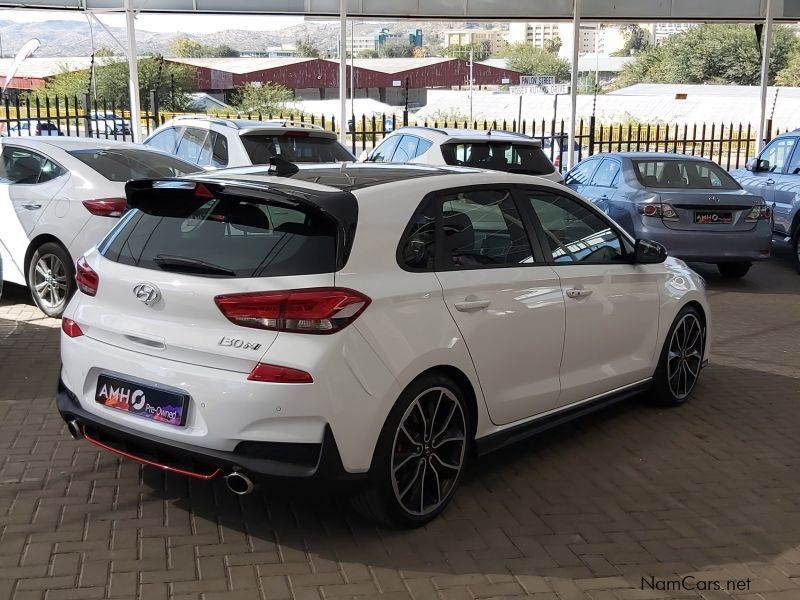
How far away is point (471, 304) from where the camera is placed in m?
4.35

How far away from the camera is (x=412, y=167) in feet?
16.6

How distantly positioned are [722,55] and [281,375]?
89266mm

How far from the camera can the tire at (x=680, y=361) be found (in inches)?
239

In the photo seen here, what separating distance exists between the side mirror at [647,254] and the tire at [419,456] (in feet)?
6.11

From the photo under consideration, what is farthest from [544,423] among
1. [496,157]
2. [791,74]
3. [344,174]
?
[791,74]

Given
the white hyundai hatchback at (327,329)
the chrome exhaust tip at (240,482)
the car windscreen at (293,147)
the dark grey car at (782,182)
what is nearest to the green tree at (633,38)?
the dark grey car at (782,182)

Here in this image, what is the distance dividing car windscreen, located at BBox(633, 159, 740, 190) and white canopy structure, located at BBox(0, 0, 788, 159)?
751cm

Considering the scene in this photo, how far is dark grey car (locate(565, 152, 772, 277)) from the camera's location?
36.0ft

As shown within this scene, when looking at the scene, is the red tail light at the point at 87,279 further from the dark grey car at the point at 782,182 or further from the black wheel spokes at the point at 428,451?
the dark grey car at the point at 782,182

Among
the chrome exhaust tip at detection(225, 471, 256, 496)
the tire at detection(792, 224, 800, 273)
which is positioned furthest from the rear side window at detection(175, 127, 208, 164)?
the chrome exhaust tip at detection(225, 471, 256, 496)

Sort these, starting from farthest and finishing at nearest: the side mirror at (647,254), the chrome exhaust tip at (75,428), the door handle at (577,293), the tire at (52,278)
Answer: the tire at (52,278), the side mirror at (647,254), the door handle at (577,293), the chrome exhaust tip at (75,428)

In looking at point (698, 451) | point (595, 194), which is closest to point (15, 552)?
point (698, 451)

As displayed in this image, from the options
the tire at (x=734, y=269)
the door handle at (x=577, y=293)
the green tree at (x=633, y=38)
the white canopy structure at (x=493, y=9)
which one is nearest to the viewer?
the door handle at (x=577, y=293)

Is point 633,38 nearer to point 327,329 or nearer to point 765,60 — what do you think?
point 765,60
